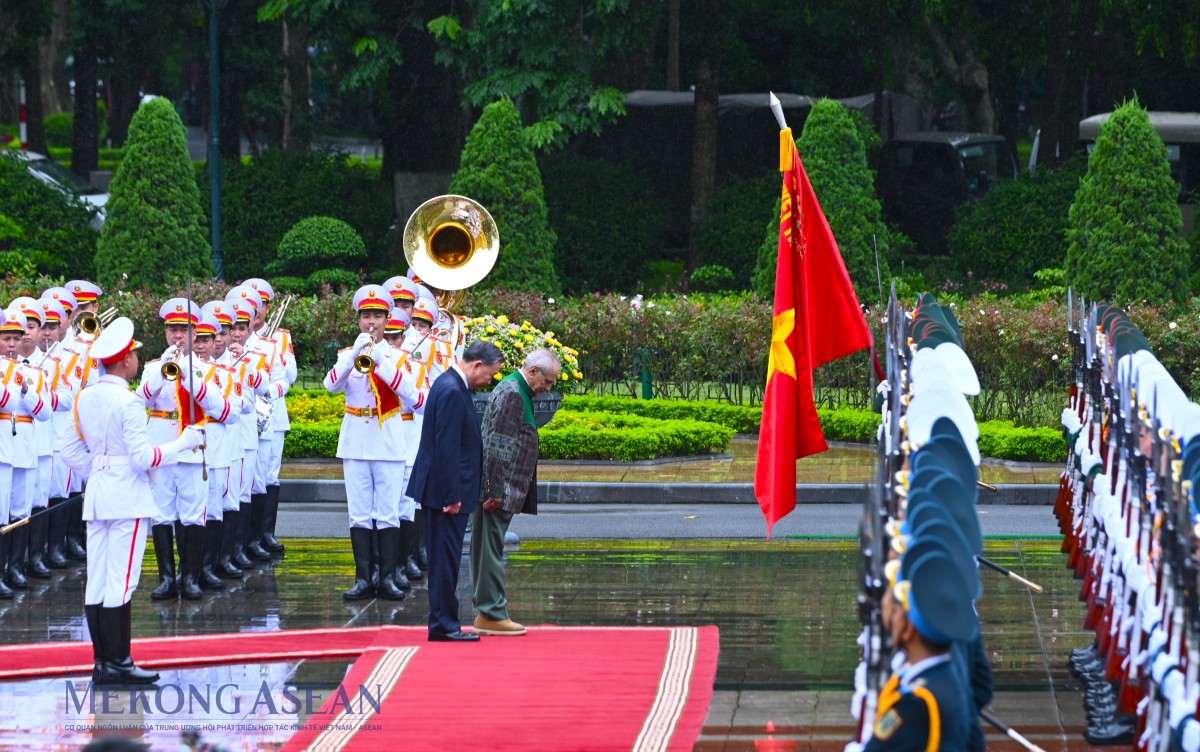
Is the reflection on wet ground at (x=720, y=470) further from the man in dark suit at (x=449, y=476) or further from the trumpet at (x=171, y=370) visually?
the man in dark suit at (x=449, y=476)

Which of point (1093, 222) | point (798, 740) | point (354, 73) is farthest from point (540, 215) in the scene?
point (798, 740)

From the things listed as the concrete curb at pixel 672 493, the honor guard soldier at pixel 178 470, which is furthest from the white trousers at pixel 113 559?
the concrete curb at pixel 672 493

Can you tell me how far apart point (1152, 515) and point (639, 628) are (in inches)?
156

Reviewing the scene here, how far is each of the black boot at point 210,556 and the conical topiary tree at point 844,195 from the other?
42.4 ft

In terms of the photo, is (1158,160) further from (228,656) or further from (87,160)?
(87,160)

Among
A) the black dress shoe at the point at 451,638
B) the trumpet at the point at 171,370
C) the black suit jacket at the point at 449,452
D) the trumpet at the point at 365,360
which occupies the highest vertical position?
the trumpet at the point at 365,360

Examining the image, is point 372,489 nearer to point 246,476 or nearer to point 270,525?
point 246,476

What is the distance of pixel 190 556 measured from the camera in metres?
11.9

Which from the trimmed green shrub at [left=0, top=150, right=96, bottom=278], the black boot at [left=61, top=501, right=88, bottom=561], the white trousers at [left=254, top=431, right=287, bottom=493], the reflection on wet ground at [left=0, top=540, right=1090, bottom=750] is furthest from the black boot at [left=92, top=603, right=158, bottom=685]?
the trimmed green shrub at [left=0, top=150, right=96, bottom=278]

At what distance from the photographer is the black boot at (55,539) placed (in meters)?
13.0

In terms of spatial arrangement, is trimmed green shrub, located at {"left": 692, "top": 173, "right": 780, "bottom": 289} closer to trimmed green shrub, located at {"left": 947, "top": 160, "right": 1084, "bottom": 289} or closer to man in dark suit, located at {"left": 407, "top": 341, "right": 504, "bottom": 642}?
trimmed green shrub, located at {"left": 947, "top": 160, "right": 1084, "bottom": 289}

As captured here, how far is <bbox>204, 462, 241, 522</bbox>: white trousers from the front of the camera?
12211 mm

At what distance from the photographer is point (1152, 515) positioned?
7191mm

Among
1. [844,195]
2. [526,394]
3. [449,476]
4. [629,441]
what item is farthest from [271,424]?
[844,195]
